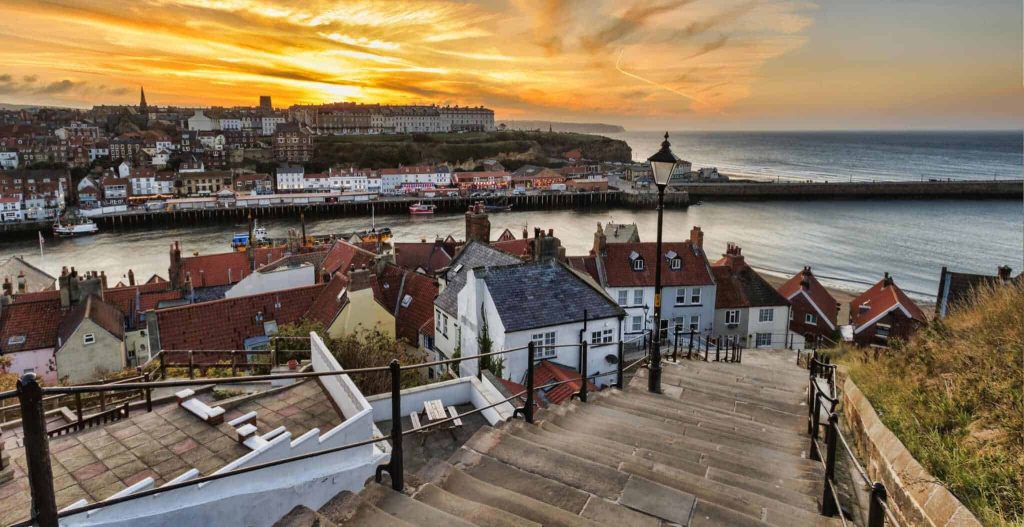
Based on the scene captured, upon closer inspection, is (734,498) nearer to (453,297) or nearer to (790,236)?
(453,297)

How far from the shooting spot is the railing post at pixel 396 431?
12.3 feet

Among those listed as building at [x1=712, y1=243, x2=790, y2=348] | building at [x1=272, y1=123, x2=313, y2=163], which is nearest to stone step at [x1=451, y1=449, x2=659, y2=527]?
building at [x1=712, y1=243, x2=790, y2=348]

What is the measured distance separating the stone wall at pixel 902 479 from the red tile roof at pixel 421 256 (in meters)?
32.0

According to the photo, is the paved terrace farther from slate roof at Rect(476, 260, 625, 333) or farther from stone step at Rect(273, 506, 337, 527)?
slate roof at Rect(476, 260, 625, 333)

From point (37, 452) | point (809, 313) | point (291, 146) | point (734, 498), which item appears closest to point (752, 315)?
point (809, 313)

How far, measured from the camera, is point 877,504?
2.94m

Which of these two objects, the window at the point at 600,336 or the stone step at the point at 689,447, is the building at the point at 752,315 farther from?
the stone step at the point at 689,447

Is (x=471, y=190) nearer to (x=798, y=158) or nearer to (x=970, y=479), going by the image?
(x=970, y=479)

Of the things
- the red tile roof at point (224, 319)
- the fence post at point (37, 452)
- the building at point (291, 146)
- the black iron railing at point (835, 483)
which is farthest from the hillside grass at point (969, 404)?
the building at point (291, 146)

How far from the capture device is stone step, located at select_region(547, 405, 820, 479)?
557 cm

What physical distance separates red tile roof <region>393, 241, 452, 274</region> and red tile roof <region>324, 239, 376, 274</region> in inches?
142

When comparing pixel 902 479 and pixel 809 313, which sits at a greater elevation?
pixel 902 479

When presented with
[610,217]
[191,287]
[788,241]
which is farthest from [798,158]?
[191,287]

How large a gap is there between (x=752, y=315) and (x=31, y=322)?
33622 millimetres
